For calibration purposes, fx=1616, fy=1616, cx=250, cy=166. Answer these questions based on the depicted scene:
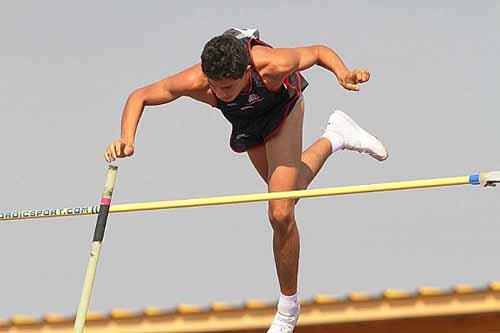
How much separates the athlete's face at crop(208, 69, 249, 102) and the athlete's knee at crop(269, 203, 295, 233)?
0.57 m

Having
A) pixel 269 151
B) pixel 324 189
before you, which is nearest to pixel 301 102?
pixel 269 151

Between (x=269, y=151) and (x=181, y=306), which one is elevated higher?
Answer: (x=269, y=151)

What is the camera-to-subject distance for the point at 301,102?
317 inches

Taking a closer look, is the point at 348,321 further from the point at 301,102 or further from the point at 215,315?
the point at 301,102

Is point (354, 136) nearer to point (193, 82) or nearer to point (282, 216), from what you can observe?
point (282, 216)

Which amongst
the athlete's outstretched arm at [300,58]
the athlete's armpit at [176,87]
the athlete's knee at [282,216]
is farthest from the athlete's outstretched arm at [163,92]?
the athlete's knee at [282,216]

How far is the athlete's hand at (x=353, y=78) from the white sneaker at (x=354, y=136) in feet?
5.18

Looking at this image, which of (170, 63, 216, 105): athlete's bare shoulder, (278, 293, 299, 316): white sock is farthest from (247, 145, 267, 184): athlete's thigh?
(278, 293, 299, 316): white sock

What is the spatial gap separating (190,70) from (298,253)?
3.40 ft

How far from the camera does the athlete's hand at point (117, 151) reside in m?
7.37

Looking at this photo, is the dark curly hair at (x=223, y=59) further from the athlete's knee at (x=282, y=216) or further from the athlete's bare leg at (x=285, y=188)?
the athlete's knee at (x=282, y=216)

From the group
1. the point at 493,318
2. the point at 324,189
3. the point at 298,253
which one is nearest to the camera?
the point at 324,189

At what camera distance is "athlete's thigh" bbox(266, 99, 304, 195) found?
7785 mm

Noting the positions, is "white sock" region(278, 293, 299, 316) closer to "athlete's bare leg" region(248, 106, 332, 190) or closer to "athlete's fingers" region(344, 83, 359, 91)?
"athlete's bare leg" region(248, 106, 332, 190)
